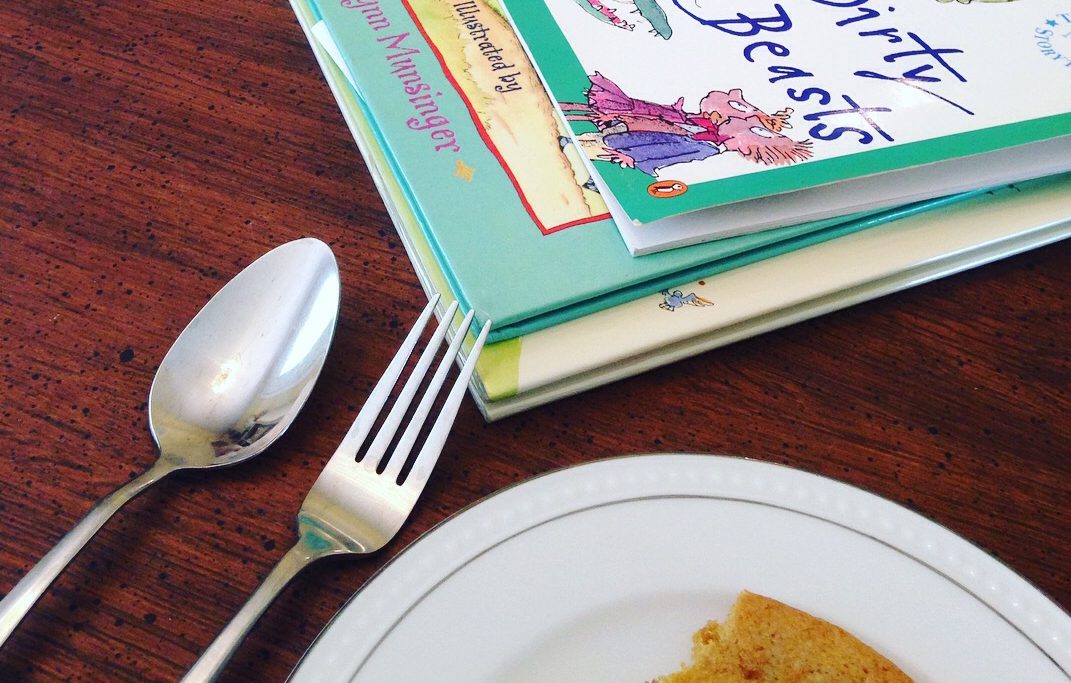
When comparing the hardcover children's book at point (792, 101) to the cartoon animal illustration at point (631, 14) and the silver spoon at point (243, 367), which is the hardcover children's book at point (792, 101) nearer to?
the cartoon animal illustration at point (631, 14)

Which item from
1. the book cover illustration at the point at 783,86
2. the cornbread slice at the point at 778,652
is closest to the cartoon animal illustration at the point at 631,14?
the book cover illustration at the point at 783,86

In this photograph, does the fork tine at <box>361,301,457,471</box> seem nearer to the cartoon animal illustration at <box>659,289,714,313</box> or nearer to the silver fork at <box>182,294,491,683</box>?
the silver fork at <box>182,294,491,683</box>

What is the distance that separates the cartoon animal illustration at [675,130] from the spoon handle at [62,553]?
328mm

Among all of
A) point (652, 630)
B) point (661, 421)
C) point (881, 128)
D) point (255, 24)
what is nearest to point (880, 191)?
point (881, 128)

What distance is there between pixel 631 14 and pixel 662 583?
0.44 meters

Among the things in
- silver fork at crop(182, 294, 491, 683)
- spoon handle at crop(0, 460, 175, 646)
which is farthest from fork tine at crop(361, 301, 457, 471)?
spoon handle at crop(0, 460, 175, 646)

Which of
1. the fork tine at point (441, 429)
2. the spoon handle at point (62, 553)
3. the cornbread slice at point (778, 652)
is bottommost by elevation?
the cornbread slice at point (778, 652)

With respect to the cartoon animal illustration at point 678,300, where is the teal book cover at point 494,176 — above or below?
above

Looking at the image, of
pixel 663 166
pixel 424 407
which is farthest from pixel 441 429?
pixel 663 166

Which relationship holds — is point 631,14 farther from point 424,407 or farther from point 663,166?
point 424,407

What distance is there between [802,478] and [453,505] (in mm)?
175

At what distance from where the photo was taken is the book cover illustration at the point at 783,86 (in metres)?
0.52

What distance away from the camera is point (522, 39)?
609 millimetres

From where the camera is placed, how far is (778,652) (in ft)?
1.18
